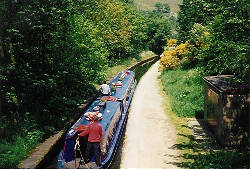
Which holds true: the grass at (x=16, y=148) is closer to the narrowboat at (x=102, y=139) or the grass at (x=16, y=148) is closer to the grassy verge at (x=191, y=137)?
the narrowboat at (x=102, y=139)

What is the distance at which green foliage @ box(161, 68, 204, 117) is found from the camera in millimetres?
17727

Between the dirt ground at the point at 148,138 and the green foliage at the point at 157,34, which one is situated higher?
the green foliage at the point at 157,34

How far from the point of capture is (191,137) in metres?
13.9

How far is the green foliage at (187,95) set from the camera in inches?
698

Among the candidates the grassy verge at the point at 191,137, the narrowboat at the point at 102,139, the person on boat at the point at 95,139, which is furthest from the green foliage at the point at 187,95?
the person on boat at the point at 95,139

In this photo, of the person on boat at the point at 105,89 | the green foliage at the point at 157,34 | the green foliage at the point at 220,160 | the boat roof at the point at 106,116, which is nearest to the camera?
the green foliage at the point at 220,160

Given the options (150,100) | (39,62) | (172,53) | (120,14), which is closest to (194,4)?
(172,53)

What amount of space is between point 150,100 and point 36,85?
11514 millimetres

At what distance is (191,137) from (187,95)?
22.3 ft

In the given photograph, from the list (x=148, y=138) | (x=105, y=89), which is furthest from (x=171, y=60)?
(x=148, y=138)

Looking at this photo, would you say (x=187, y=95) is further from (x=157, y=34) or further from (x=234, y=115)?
(x=157, y=34)

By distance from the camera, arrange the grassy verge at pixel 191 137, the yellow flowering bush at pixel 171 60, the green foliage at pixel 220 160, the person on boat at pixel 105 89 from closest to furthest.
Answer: the green foliage at pixel 220 160 → the grassy verge at pixel 191 137 → the person on boat at pixel 105 89 → the yellow flowering bush at pixel 171 60

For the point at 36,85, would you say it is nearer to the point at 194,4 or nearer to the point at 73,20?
the point at 73,20

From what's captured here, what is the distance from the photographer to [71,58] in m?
13.5
